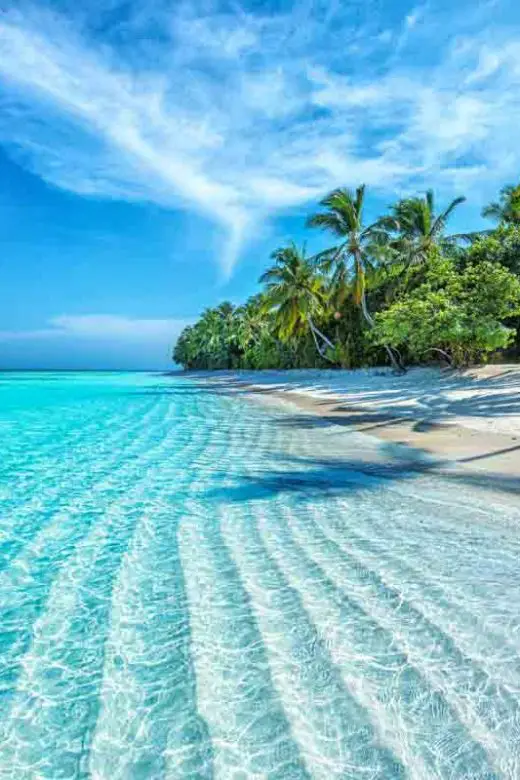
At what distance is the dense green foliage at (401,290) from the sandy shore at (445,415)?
1.96 m

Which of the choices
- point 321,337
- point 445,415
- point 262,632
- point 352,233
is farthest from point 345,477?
point 321,337

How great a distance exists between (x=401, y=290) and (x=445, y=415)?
717 inches

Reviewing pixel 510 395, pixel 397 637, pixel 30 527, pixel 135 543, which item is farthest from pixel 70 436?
pixel 510 395

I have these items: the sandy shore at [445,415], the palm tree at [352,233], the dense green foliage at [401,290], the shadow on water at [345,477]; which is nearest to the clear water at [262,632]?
the shadow on water at [345,477]

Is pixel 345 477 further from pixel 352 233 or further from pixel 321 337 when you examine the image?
pixel 321 337

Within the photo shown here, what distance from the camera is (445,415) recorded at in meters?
11.9

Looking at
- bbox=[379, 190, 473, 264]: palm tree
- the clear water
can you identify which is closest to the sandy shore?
the clear water

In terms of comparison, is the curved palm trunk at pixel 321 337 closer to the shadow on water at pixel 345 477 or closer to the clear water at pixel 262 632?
the shadow on water at pixel 345 477

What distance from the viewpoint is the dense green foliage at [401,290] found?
1811 centimetres

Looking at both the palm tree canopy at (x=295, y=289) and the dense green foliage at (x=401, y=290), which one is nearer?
the dense green foliage at (x=401, y=290)

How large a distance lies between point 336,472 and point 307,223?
24085 millimetres

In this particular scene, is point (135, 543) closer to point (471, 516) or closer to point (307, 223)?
point (471, 516)

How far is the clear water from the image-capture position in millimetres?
1798

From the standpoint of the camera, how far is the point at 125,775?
1.70 meters
